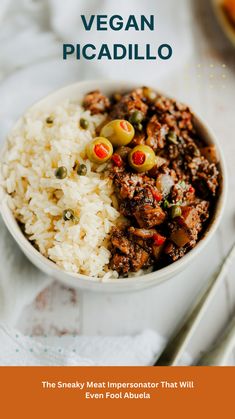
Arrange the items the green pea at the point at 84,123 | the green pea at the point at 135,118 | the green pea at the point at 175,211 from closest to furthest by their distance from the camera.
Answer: the green pea at the point at 175,211 → the green pea at the point at 135,118 → the green pea at the point at 84,123

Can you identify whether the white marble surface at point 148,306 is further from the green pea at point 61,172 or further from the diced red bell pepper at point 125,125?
the green pea at point 61,172

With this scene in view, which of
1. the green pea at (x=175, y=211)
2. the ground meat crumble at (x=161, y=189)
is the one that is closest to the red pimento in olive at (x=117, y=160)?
the ground meat crumble at (x=161, y=189)

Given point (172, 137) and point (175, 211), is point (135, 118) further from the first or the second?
point (175, 211)

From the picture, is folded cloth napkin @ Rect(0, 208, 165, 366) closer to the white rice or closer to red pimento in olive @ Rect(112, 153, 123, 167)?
the white rice

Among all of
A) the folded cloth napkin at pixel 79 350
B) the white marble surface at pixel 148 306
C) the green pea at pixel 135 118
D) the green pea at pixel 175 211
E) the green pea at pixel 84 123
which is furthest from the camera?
the white marble surface at pixel 148 306

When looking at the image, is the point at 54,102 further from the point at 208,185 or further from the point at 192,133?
the point at 208,185

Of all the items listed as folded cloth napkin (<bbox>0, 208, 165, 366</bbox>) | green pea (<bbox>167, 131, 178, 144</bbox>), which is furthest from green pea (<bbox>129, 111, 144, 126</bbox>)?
folded cloth napkin (<bbox>0, 208, 165, 366</bbox>)
